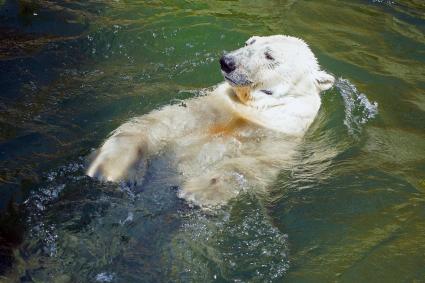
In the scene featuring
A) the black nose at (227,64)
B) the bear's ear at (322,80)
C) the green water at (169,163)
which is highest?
the black nose at (227,64)

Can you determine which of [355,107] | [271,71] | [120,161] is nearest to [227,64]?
[271,71]

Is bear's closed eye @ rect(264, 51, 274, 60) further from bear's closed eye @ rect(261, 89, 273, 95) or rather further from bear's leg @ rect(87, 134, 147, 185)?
bear's leg @ rect(87, 134, 147, 185)

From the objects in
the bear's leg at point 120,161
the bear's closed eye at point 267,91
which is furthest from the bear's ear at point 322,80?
the bear's leg at point 120,161

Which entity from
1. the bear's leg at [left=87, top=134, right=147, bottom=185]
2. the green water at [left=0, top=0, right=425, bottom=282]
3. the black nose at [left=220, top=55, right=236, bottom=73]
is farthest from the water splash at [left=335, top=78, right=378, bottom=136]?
the bear's leg at [left=87, top=134, right=147, bottom=185]

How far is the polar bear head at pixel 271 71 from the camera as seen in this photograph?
4.74 meters

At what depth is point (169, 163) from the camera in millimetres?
4426

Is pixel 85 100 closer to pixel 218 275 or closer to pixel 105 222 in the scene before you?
pixel 105 222

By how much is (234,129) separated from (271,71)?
2.06ft

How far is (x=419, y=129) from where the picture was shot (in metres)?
5.69

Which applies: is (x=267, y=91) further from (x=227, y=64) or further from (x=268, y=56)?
(x=227, y=64)

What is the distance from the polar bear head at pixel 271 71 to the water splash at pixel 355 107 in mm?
604

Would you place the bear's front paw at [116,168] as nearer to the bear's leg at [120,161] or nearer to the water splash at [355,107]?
the bear's leg at [120,161]

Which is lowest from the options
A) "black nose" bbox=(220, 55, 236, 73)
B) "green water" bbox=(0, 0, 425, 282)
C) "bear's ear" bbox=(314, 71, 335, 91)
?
"green water" bbox=(0, 0, 425, 282)

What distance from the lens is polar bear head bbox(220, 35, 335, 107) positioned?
4.74m
